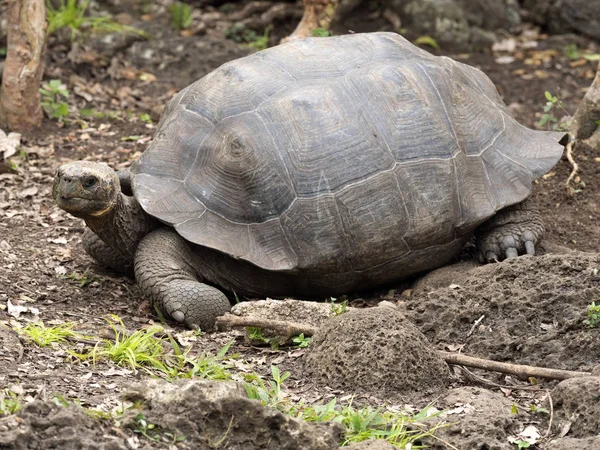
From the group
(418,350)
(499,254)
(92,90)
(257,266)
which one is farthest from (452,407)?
(92,90)

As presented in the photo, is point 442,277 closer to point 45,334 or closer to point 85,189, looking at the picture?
point 85,189

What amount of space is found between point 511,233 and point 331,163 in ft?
4.44

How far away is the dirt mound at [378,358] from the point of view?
14.4 ft

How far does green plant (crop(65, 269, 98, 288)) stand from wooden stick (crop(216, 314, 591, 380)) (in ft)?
4.18

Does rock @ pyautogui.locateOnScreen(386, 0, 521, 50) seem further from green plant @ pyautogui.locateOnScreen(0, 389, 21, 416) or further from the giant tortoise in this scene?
green plant @ pyautogui.locateOnScreen(0, 389, 21, 416)

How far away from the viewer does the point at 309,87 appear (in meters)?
5.92

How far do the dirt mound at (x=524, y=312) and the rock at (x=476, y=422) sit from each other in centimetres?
52

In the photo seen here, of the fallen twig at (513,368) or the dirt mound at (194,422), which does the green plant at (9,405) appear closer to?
the dirt mound at (194,422)

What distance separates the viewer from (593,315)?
4.72 meters

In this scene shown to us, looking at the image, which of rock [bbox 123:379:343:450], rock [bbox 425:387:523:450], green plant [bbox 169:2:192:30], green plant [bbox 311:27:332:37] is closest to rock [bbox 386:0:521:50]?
green plant [bbox 169:2:192:30]

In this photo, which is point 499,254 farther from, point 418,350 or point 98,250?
point 98,250

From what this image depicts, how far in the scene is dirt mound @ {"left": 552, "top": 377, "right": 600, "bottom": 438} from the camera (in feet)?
12.5

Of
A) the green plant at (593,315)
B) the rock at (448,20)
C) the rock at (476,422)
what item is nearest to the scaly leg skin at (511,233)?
the green plant at (593,315)

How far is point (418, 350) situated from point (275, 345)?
929 mm
